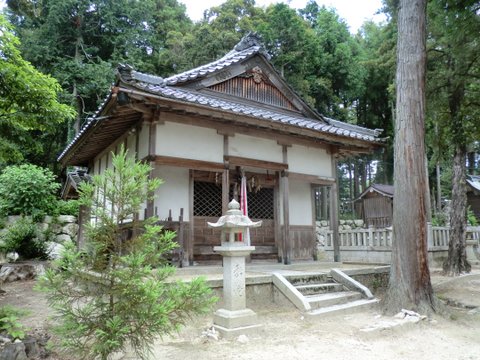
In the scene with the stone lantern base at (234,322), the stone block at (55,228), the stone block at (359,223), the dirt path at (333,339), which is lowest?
the dirt path at (333,339)

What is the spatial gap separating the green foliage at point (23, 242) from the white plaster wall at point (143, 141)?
22.7 ft

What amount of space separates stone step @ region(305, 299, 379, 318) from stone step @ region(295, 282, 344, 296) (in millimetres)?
547

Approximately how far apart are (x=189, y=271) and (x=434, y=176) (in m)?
29.2

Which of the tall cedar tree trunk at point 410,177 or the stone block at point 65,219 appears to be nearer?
the tall cedar tree trunk at point 410,177

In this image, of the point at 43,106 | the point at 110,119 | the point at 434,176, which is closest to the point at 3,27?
the point at 43,106

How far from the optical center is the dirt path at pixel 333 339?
180 inches

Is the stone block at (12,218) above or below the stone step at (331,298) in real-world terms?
above

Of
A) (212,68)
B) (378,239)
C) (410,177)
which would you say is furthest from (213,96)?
(378,239)

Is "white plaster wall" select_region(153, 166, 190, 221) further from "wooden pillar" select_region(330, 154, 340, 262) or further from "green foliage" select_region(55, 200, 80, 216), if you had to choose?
"green foliage" select_region(55, 200, 80, 216)

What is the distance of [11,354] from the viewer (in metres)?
3.82

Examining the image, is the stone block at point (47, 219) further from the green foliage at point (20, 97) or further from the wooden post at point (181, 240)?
the wooden post at point (181, 240)

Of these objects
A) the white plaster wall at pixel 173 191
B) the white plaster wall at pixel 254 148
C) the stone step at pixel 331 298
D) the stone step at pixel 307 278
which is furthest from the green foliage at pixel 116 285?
the white plaster wall at pixel 254 148

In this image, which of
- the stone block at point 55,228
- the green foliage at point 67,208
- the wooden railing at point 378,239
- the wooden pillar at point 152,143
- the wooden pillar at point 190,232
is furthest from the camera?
the green foliage at point 67,208

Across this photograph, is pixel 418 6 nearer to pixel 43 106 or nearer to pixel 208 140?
pixel 208 140
